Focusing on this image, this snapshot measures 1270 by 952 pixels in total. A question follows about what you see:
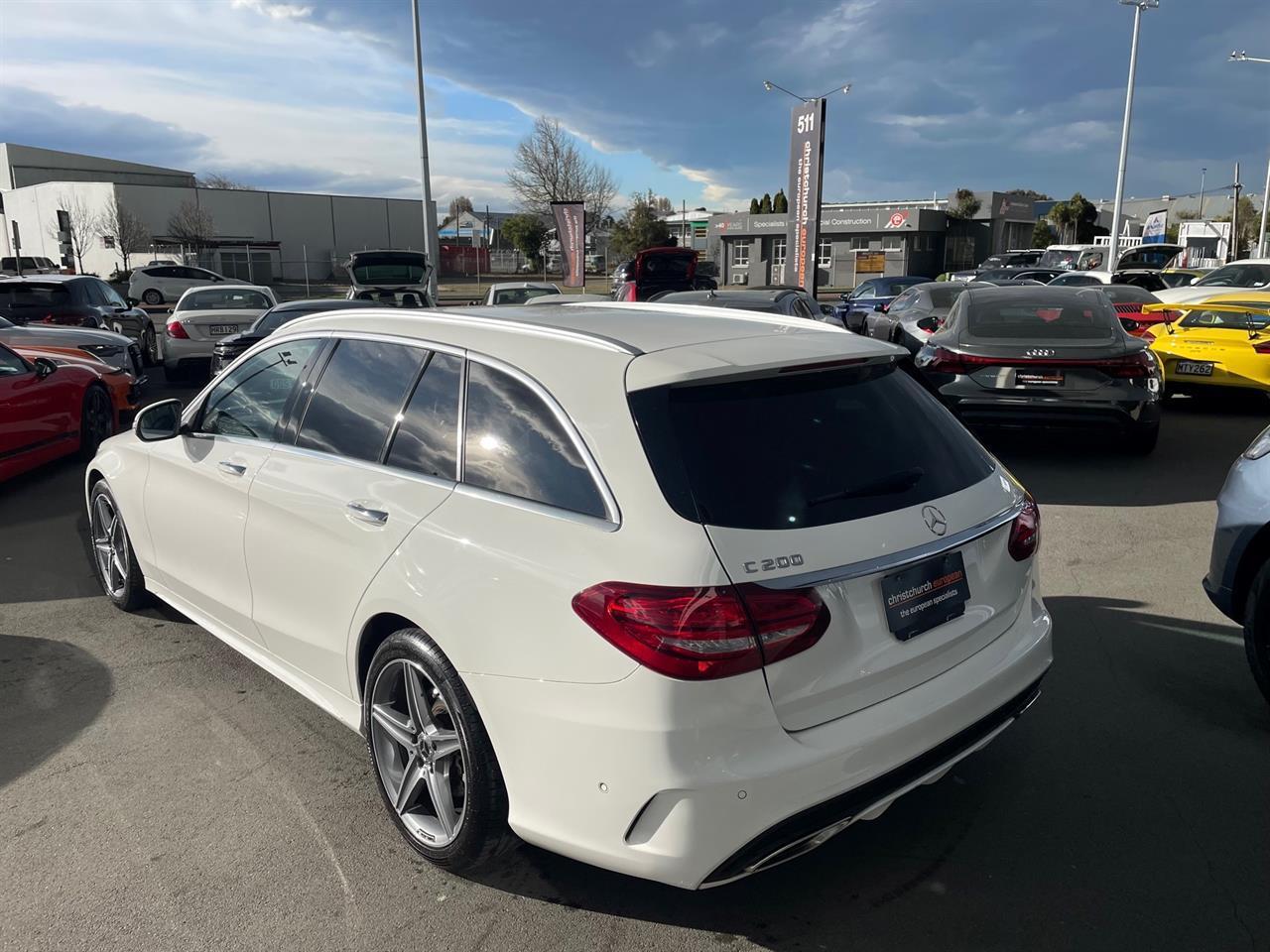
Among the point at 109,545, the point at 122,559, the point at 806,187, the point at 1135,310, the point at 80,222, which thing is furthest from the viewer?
the point at 80,222

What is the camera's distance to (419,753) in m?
3.03

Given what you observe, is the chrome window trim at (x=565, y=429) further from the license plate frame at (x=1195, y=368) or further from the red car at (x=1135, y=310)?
→ the red car at (x=1135, y=310)

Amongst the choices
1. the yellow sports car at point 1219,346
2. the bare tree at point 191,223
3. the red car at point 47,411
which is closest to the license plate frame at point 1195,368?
the yellow sports car at point 1219,346

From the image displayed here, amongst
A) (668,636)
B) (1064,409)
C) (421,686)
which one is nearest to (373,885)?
(421,686)

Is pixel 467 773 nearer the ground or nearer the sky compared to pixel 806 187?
nearer the ground

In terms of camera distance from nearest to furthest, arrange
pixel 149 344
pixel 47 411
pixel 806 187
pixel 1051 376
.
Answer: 1. pixel 1051 376
2. pixel 47 411
3. pixel 149 344
4. pixel 806 187

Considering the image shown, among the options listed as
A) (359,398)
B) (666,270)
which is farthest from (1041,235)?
(359,398)

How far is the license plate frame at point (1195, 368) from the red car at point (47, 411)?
1159 cm

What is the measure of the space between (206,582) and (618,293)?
1562 centimetres

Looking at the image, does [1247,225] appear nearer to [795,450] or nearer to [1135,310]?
[1135,310]

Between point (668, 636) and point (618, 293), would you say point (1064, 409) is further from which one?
point (618, 293)

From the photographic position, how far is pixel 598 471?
8.43 ft

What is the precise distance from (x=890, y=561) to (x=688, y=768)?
2.52ft

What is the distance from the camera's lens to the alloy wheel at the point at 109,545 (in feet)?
16.9
